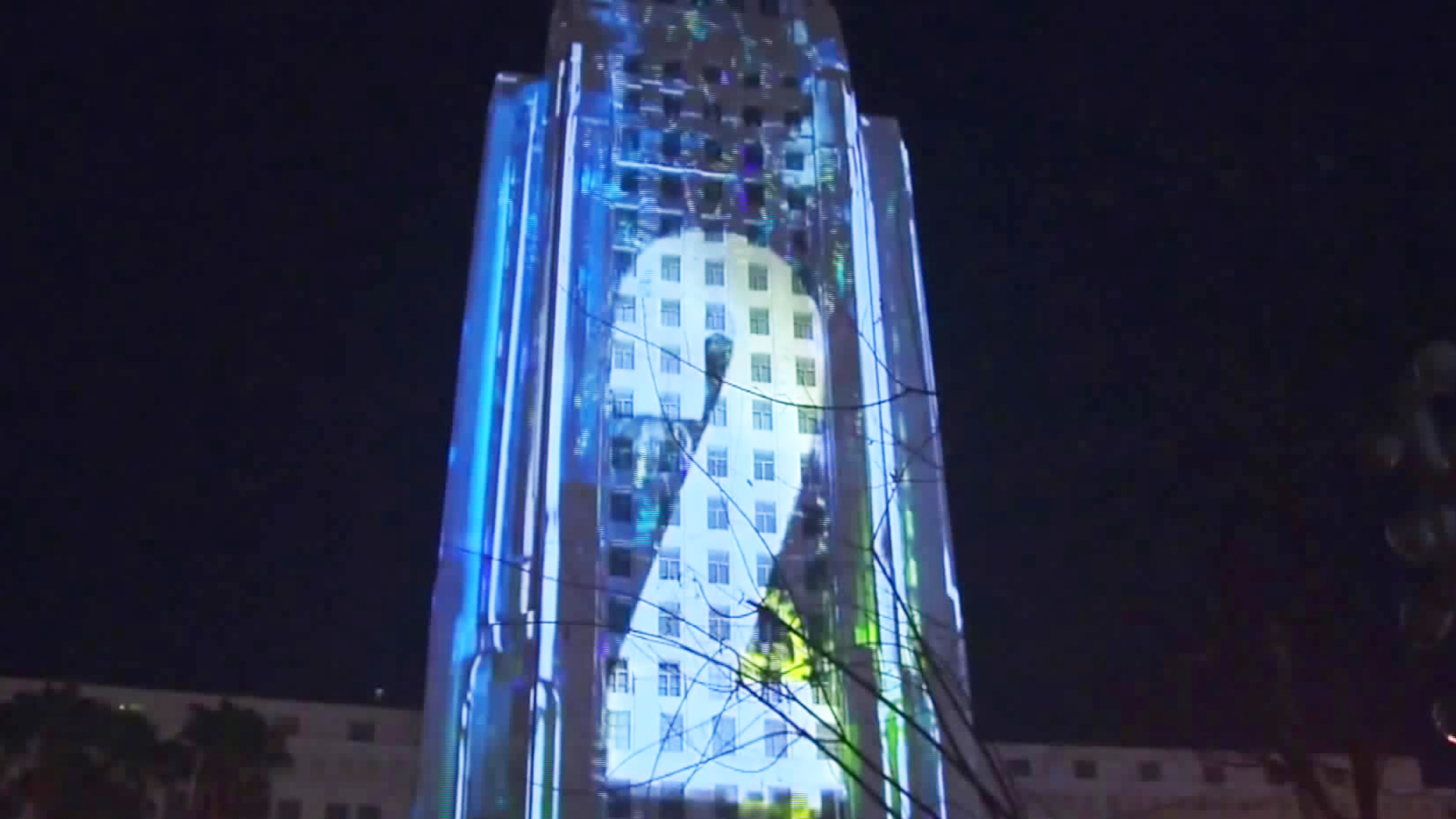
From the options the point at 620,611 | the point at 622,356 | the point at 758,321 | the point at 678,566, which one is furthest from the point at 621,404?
the point at 620,611

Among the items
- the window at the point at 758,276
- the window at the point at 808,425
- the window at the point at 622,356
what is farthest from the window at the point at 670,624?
the window at the point at 758,276

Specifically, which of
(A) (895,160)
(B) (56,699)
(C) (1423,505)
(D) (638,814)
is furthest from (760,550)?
(C) (1423,505)

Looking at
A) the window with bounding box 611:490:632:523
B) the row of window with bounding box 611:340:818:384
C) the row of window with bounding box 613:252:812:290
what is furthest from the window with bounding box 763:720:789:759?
the row of window with bounding box 613:252:812:290

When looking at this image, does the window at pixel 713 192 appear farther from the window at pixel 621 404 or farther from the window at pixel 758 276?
the window at pixel 621 404

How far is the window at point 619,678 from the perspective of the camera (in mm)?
31781

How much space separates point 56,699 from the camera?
31.7 meters

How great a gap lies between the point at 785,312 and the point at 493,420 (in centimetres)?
781

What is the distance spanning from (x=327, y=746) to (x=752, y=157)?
2084cm

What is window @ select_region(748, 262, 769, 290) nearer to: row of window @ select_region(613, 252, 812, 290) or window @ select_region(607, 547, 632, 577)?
row of window @ select_region(613, 252, 812, 290)

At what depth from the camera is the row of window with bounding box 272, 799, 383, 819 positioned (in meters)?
41.1

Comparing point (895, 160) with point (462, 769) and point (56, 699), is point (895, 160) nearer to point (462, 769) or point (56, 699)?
point (462, 769)

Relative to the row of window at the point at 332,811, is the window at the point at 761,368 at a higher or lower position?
higher

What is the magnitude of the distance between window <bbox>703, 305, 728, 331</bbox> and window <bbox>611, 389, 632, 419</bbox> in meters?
2.89

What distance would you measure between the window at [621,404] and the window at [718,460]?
2127 mm
